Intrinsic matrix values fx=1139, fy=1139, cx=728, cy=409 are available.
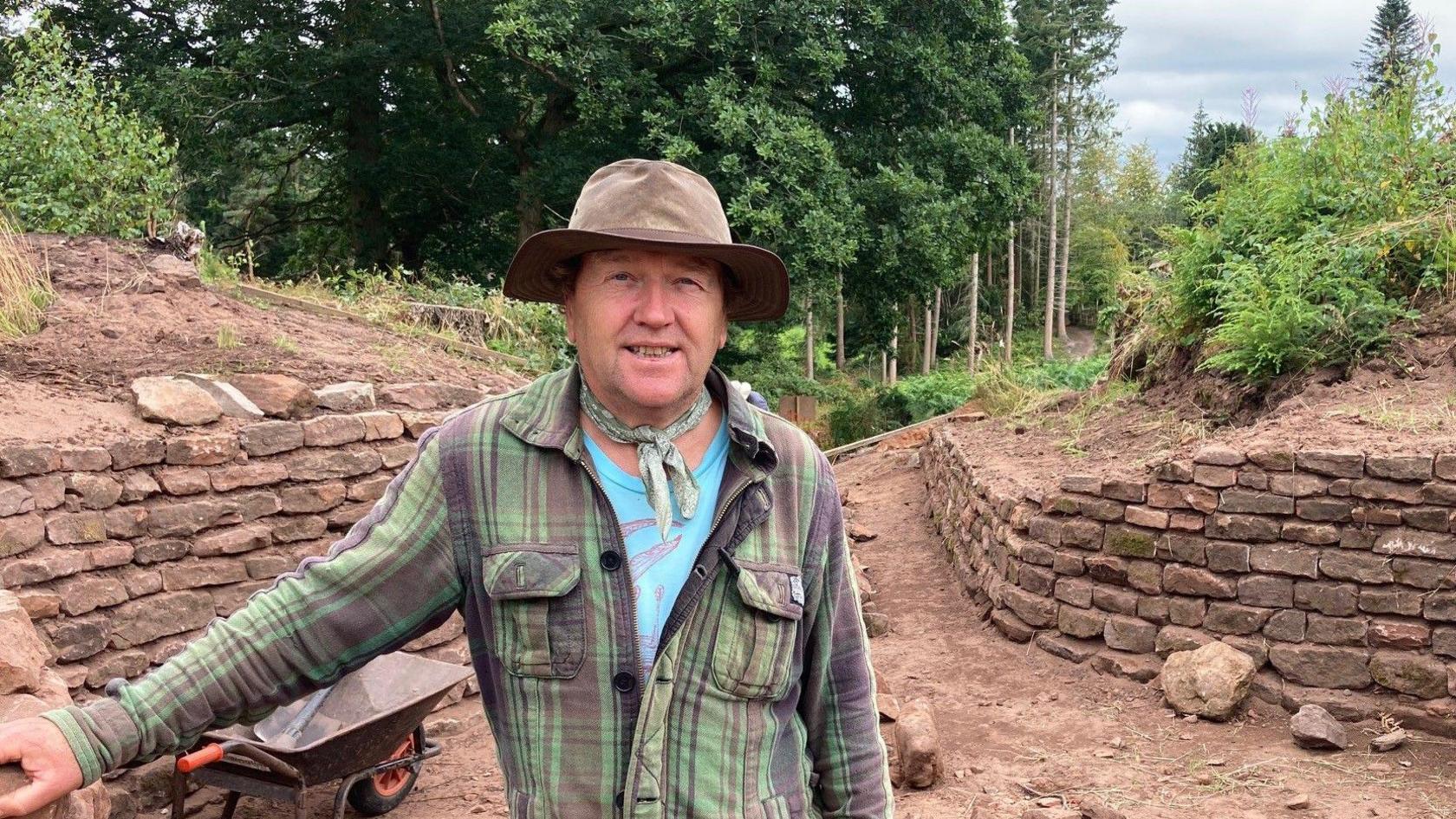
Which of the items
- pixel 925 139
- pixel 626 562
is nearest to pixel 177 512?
pixel 626 562

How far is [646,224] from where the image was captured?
1.89 metres

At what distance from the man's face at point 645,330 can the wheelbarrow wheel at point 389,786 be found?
3504 mm

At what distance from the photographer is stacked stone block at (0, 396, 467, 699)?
185 inches

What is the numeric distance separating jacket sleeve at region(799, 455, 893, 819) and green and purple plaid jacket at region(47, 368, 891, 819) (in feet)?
0.29

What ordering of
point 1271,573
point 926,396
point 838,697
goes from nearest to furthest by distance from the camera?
point 838,697 < point 1271,573 < point 926,396

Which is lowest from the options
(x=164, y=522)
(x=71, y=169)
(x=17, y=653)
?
(x=164, y=522)

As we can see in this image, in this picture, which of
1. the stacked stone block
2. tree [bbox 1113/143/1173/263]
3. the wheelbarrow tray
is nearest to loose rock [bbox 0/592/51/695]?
the wheelbarrow tray

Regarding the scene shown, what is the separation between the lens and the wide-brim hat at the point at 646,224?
189 cm

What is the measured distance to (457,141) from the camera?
62.4 feet

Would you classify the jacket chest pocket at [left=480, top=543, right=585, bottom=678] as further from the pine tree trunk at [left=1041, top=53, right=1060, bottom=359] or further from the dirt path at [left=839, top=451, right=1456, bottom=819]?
the pine tree trunk at [left=1041, top=53, right=1060, bottom=359]

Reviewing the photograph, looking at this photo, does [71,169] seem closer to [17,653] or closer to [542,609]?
[17,653]

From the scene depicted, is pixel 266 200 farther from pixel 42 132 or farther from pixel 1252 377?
pixel 1252 377

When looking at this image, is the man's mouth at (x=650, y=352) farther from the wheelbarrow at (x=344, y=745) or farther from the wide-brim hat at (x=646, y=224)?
the wheelbarrow at (x=344, y=745)

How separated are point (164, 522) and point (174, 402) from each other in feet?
1.96
